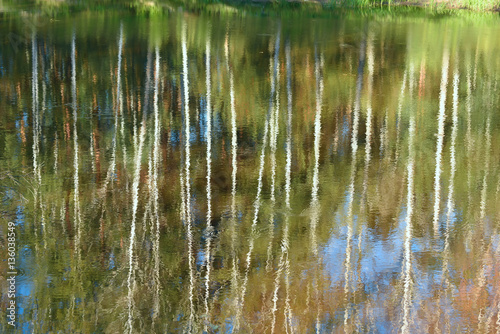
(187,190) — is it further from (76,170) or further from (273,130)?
(273,130)

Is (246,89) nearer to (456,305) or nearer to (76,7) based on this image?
(456,305)

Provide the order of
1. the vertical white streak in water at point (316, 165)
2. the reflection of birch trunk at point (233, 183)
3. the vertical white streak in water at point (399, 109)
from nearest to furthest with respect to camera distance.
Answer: the reflection of birch trunk at point (233, 183)
the vertical white streak in water at point (316, 165)
the vertical white streak in water at point (399, 109)

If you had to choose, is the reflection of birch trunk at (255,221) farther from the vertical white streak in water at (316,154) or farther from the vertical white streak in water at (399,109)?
the vertical white streak in water at (399,109)

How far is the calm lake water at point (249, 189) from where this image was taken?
19.6 feet

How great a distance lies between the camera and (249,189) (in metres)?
8.71

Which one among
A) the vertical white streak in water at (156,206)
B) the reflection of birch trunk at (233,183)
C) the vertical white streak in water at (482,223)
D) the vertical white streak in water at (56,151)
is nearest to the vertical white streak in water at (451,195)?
the vertical white streak in water at (482,223)

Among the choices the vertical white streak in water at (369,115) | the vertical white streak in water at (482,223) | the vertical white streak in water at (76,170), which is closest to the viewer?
the vertical white streak in water at (482,223)

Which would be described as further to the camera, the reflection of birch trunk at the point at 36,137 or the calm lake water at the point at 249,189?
the reflection of birch trunk at the point at 36,137

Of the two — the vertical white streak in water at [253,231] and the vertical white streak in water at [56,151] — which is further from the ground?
the vertical white streak in water at [56,151]

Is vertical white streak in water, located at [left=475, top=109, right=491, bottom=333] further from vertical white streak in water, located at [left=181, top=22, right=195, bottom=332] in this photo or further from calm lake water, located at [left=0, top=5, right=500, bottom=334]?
vertical white streak in water, located at [left=181, top=22, right=195, bottom=332]

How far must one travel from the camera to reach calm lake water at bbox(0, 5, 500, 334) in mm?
5961

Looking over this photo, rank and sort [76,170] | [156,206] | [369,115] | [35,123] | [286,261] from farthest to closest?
[369,115]
[35,123]
[76,170]
[156,206]
[286,261]

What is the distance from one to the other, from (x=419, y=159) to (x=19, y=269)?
5.43 m

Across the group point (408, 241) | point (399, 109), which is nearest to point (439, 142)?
point (399, 109)
